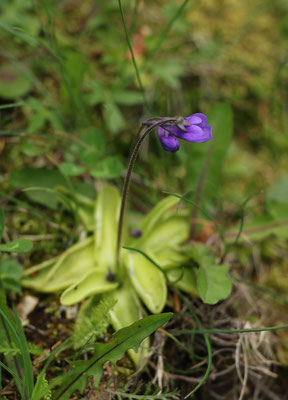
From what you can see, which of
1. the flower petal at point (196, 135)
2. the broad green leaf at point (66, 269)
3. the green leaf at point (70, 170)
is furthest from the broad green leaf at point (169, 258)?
the flower petal at point (196, 135)

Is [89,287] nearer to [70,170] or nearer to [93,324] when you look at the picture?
[93,324]

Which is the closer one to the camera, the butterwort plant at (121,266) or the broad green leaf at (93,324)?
the broad green leaf at (93,324)

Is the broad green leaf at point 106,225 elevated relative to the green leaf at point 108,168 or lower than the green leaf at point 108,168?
lower

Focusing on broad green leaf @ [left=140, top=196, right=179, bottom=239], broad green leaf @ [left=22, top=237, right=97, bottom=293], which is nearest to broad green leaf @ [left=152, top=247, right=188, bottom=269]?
broad green leaf @ [left=140, top=196, right=179, bottom=239]

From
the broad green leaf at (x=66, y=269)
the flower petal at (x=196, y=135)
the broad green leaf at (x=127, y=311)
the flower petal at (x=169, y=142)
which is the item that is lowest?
the broad green leaf at (x=127, y=311)

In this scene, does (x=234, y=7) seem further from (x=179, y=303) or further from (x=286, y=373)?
(x=286, y=373)

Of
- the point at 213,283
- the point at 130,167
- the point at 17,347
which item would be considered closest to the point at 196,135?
the point at 130,167

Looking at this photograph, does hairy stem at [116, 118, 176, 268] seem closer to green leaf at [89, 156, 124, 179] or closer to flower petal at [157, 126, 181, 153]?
flower petal at [157, 126, 181, 153]

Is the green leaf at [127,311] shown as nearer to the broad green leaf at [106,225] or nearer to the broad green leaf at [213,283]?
the broad green leaf at [106,225]
